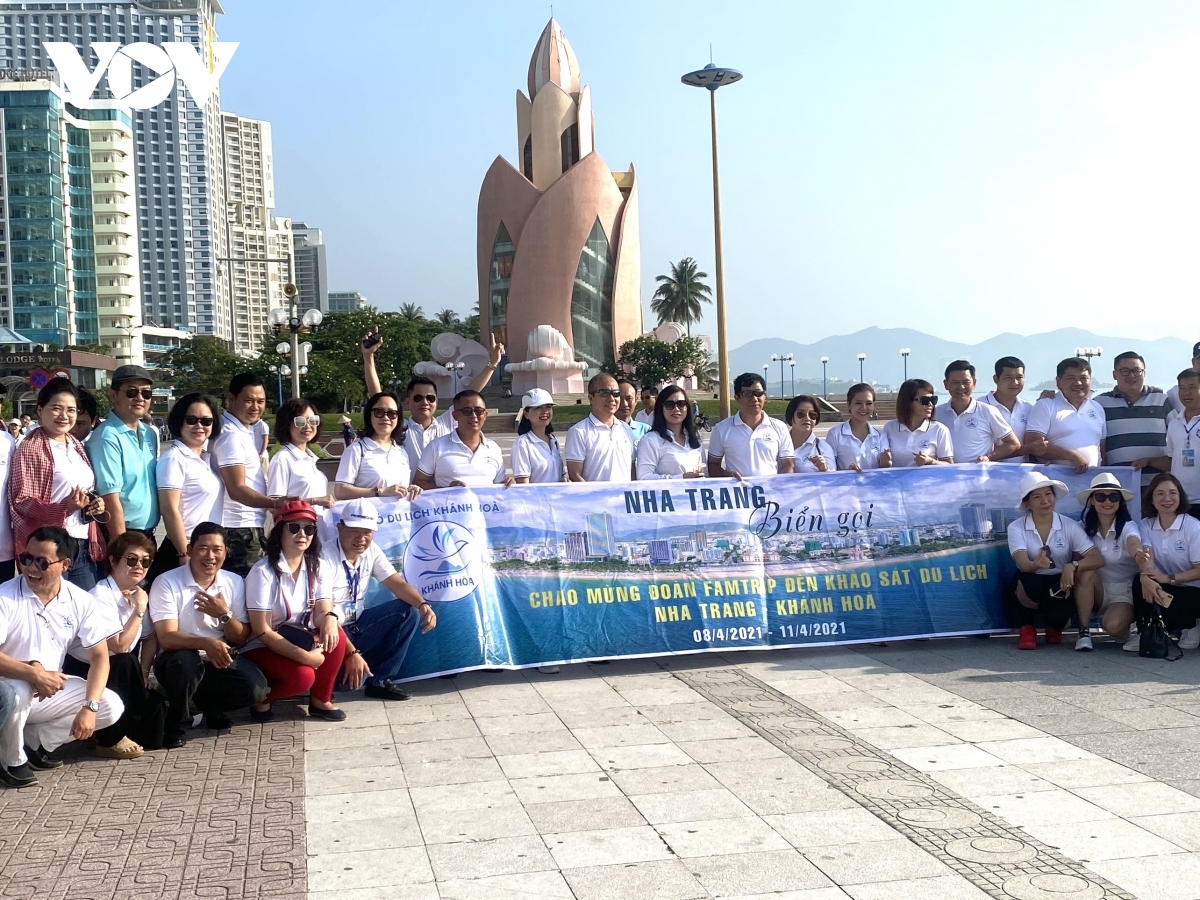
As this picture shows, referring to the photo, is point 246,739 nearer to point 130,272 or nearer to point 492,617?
point 492,617

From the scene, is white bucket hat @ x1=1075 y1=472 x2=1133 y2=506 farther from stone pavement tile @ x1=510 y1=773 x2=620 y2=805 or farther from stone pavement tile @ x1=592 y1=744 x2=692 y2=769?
stone pavement tile @ x1=510 y1=773 x2=620 y2=805

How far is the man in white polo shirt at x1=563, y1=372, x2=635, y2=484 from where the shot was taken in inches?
293

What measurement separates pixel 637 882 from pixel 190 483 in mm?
3570

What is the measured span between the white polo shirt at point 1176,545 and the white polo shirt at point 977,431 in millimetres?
1236

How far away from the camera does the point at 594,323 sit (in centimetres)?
7838

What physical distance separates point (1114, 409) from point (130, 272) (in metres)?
108

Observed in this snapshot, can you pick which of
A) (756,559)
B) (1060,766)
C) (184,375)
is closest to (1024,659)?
(756,559)

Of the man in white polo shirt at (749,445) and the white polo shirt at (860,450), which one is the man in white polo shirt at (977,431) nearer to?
the white polo shirt at (860,450)

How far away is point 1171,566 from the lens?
7.07 m

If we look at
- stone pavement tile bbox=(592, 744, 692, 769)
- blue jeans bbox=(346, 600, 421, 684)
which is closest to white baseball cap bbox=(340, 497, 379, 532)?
blue jeans bbox=(346, 600, 421, 684)

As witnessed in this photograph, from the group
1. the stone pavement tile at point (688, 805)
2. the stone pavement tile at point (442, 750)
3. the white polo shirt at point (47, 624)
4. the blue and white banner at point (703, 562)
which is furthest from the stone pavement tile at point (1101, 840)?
the white polo shirt at point (47, 624)

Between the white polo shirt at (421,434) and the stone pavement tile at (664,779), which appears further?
the white polo shirt at (421,434)

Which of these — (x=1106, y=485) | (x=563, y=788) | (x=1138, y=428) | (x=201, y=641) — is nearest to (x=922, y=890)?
(x=563, y=788)

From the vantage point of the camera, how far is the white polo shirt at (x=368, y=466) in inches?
266
